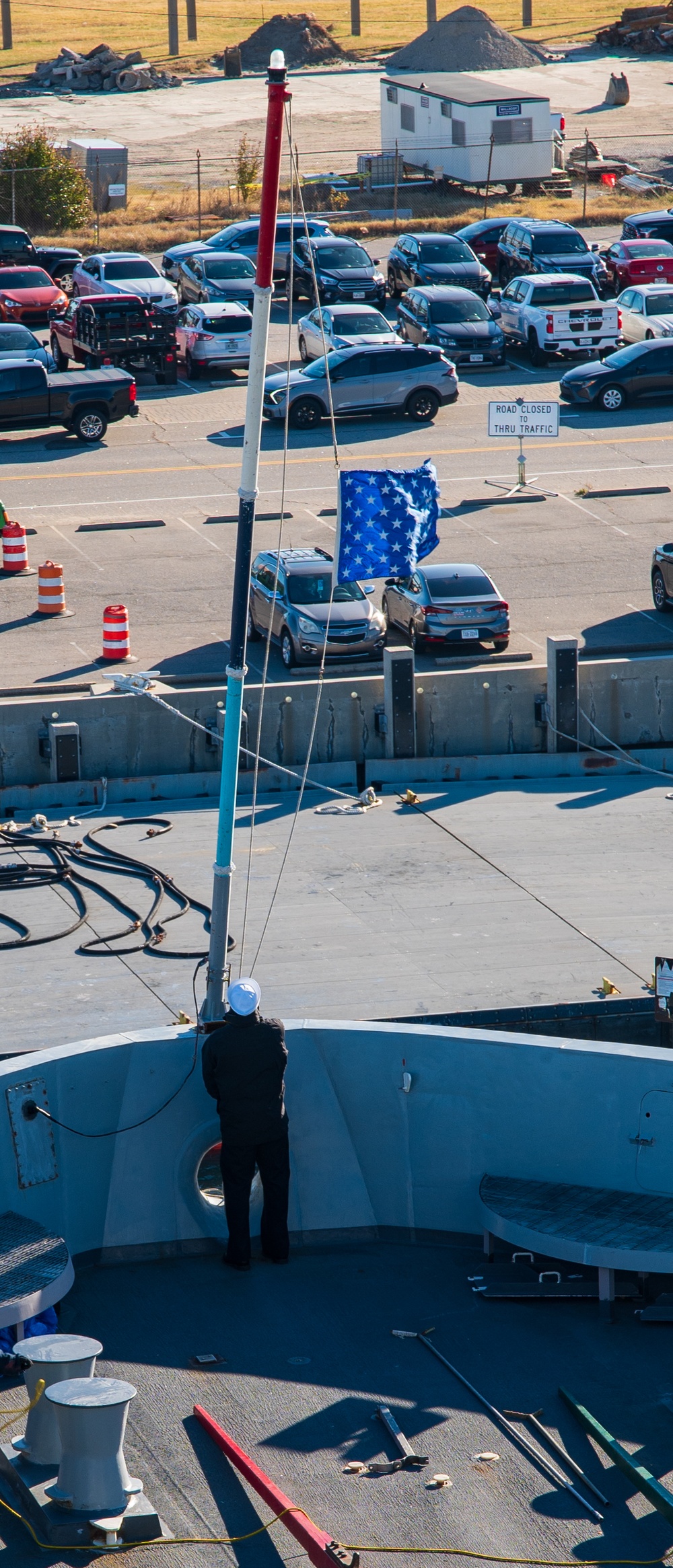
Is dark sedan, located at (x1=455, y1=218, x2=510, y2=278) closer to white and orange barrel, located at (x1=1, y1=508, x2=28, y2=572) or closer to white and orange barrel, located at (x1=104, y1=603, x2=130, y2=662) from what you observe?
white and orange barrel, located at (x1=1, y1=508, x2=28, y2=572)

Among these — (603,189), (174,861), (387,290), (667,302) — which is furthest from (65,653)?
(603,189)

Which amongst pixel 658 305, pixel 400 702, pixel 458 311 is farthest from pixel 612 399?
pixel 400 702

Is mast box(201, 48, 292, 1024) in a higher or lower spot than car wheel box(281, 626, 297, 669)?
higher

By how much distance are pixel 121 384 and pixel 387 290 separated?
14.7m

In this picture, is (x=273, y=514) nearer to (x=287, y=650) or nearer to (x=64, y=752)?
(x=287, y=650)

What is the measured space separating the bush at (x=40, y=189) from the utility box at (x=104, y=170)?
2.36 metres

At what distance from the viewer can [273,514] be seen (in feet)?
98.2

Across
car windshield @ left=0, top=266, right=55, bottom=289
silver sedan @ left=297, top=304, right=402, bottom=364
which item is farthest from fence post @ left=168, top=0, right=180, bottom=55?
silver sedan @ left=297, top=304, right=402, bottom=364

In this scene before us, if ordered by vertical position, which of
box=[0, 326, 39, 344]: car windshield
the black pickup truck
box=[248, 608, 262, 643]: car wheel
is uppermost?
box=[0, 326, 39, 344]: car windshield

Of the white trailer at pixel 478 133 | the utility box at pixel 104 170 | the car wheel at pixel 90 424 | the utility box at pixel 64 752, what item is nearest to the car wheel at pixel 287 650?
the utility box at pixel 64 752

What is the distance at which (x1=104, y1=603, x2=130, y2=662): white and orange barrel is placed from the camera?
22.1 metres

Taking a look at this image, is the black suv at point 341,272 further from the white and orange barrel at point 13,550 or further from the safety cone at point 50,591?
the safety cone at point 50,591

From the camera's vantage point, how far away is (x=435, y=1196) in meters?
9.38

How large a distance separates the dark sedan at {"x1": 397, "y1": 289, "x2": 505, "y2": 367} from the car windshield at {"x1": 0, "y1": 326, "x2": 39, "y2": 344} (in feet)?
28.1
